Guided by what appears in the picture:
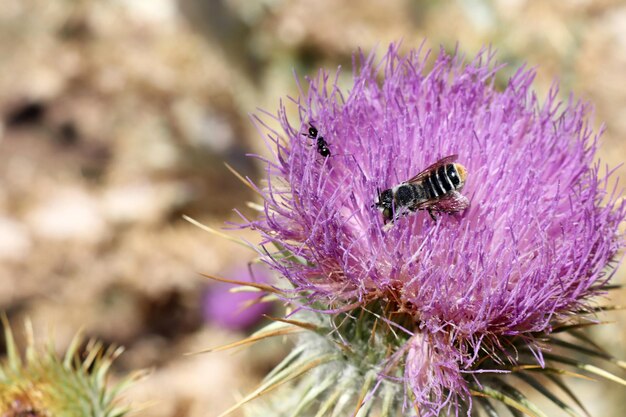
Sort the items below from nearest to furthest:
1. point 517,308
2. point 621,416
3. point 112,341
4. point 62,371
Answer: point 517,308, point 62,371, point 621,416, point 112,341

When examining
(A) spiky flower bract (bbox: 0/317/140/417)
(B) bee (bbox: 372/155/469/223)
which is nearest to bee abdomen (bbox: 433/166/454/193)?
(B) bee (bbox: 372/155/469/223)

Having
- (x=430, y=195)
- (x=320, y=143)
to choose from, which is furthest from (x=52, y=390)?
(x=430, y=195)

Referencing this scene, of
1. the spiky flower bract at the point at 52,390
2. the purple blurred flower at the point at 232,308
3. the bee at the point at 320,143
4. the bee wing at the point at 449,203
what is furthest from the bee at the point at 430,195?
the purple blurred flower at the point at 232,308

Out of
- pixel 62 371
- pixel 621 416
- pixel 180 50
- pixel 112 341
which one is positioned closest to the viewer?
pixel 62 371

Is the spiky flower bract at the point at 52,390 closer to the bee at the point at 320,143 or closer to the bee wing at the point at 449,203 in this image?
the bee at the point at 320,143

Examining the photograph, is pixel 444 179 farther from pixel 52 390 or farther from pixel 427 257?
pixel 52 390

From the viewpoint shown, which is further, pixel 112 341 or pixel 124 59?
pixel 124 59

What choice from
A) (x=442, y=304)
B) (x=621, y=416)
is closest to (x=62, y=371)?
(x=442, y=304)

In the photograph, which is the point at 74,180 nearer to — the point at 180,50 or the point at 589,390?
the point at 180,50
